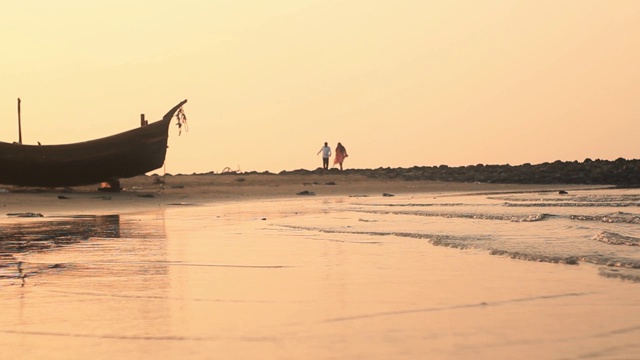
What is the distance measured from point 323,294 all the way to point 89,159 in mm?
19631

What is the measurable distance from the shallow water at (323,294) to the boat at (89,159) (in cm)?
1247

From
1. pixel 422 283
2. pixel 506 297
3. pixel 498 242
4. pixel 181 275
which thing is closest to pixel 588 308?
pixel 506 297

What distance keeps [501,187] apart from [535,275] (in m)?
29.6

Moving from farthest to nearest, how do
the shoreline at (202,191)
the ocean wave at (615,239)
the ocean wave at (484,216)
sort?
1. the shoreline at (202,191)
2. the ocean wave at (484,216)
3. the ocean wave at (615,239)

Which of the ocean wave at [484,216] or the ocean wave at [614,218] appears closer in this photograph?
the ocean wave at [614,218]

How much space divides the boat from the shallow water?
12.5m

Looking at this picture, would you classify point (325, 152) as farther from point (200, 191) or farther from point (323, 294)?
point (323, 294)

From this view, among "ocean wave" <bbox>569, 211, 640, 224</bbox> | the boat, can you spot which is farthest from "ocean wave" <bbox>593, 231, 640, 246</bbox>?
the boat

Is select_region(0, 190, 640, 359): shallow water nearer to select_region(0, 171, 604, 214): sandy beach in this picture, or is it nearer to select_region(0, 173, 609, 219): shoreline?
select_region(0, 173, 609, 219): shoreline

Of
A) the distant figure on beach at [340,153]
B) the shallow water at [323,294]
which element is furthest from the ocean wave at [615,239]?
the distant figure on beach at [340,153]

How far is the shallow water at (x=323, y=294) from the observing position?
462 centimetres

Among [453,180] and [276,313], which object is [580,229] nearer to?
[276,313]

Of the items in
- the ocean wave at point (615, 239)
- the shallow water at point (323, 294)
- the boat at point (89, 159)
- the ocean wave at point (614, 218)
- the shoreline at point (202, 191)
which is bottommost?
the shallow water at point (323, 294)

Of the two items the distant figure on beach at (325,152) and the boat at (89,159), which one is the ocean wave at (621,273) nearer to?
the boat at (89,159)
